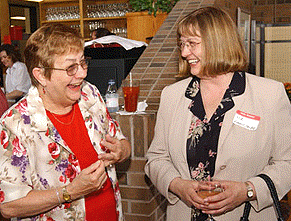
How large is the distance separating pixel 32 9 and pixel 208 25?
44.5 ft

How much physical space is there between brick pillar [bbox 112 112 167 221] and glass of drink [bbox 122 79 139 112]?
121 millimetres

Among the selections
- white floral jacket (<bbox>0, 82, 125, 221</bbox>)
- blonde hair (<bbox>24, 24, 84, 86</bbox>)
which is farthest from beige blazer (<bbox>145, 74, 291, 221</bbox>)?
blonde hair (<bbox>24, 24, 84, 86</bbox>)

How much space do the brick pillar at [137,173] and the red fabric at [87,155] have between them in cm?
47

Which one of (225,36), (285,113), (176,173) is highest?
(225,36)

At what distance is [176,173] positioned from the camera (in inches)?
68.8

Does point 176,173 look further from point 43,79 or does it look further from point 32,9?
point 32,9

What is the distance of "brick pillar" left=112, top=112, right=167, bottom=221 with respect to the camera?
2260 millimetres

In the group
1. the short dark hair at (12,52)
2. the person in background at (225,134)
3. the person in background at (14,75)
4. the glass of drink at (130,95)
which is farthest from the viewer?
the short dark hair at (12,52)

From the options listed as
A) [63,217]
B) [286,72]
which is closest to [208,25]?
[63,217]

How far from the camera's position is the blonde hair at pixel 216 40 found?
5.49 feet

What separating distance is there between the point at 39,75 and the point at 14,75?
463 cm

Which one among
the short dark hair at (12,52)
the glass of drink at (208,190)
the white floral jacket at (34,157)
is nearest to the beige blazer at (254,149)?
the glass of drink at (208,190)

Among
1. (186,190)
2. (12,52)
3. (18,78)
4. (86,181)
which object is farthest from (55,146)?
(12,52)

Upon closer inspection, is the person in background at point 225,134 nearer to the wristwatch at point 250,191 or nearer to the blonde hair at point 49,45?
the wristwatch at point 250,191
